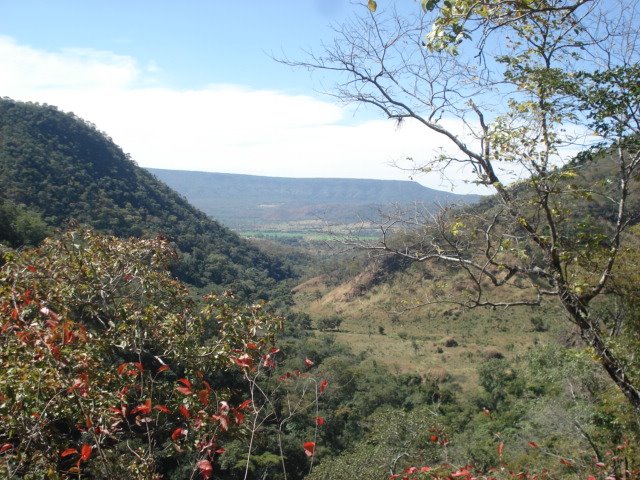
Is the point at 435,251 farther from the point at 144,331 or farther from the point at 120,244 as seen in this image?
the point at 120,244

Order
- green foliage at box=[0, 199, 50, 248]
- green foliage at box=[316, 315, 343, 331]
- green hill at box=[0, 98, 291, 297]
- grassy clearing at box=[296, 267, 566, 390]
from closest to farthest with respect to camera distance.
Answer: green foliage at box=[0, 199, 50, 248], green hill at box=[0, 98, 291, 297], grassy clearing at box=[296, 267, 566, 390], green foliage at box=[316, 315, 343, 331]

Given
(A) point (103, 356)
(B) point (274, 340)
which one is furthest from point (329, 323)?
(B) point (274, 340)

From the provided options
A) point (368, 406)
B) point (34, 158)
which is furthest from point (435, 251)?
point (34, 158)

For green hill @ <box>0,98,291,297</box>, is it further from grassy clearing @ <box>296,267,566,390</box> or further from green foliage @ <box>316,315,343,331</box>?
grassy clearing @ <box>296,267,566,390</box>

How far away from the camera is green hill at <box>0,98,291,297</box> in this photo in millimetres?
32469

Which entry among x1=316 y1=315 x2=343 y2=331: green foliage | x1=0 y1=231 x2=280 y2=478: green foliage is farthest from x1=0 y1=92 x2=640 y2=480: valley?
x1=316 y1=315 x2=343 y2=331: green foliage

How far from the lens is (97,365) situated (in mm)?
3605

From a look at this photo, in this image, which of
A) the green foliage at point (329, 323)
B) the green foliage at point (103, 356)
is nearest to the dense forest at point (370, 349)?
the green foliage at point (103, 356)

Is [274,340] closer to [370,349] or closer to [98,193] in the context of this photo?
[370,349]

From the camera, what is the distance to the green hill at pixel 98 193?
107ft

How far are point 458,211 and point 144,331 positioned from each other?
331 centimetres

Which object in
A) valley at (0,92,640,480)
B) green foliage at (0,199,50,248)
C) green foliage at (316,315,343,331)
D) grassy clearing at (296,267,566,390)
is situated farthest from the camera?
green foliage at (316,315,343,331)

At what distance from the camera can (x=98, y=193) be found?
37688mm

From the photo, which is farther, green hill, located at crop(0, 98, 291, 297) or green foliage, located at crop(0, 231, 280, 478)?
green hill, located at crop(0, 98, 291, 297)
